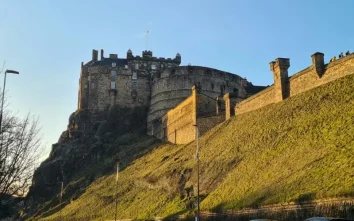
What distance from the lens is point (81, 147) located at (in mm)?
78875

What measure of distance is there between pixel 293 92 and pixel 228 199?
12428 millimetres

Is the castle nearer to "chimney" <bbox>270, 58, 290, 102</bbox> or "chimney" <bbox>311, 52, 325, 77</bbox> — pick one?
"chimney" <bbox>270, 58, 290, 102</bbox>

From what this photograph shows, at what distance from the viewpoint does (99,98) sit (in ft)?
285

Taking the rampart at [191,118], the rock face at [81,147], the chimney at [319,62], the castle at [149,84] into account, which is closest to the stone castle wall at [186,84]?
→ the castle at [149,84]

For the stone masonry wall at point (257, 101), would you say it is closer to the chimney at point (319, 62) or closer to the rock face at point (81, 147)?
the chimney at point (319, 62)

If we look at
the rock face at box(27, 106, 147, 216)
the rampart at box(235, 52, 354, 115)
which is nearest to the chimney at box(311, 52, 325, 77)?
the rampart at box(235, 52, 354, 115)

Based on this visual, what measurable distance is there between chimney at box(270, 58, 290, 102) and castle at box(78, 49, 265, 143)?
30.8 m

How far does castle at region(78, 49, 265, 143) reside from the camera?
3041 inches

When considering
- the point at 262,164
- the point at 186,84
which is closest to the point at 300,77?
the point at 262,164

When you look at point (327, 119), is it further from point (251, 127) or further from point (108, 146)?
point (108, 146)

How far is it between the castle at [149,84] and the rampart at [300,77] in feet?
94.3

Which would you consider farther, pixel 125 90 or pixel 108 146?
pixel 125 90

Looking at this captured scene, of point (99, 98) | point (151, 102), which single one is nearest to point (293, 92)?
point (151, 102)

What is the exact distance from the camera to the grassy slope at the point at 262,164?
24156 mm
